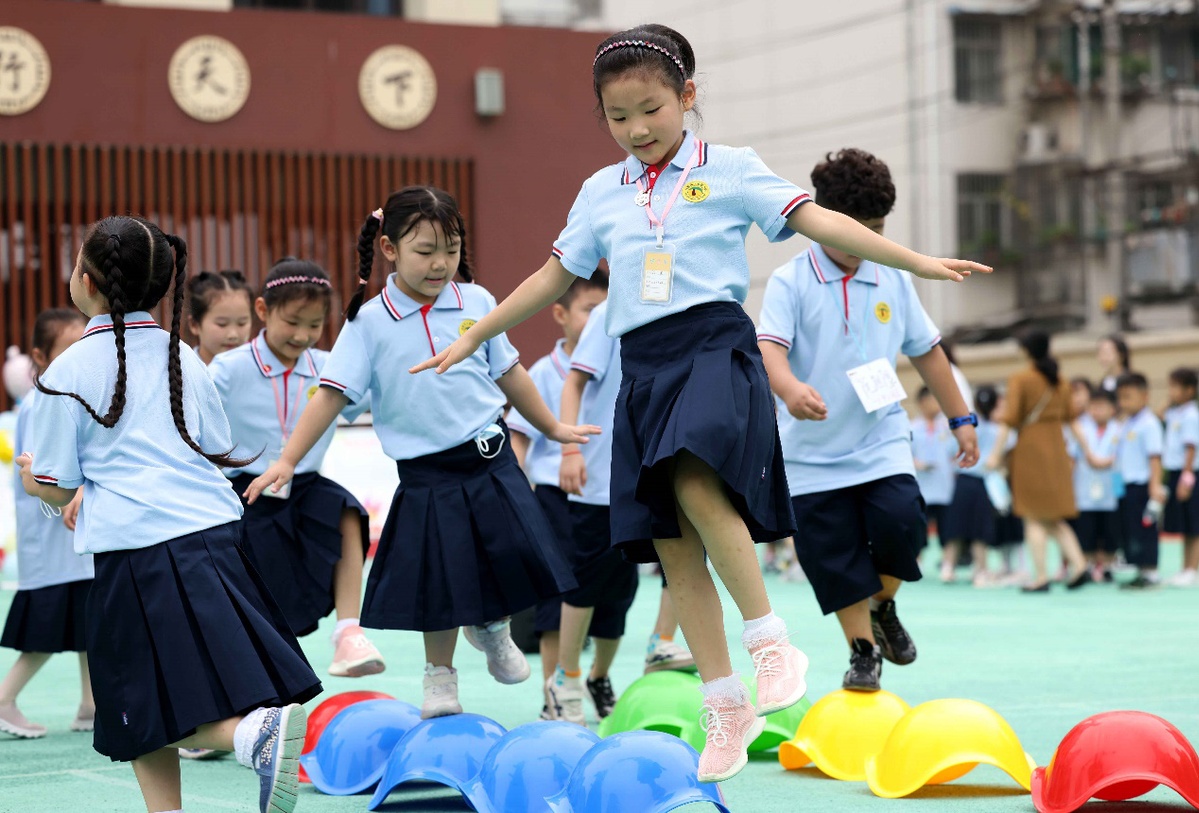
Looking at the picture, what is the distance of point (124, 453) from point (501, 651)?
1702mm

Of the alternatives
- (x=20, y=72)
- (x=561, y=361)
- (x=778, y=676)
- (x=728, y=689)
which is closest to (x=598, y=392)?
(x=561, y=361)

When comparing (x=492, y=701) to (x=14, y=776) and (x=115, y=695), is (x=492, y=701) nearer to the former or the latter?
(x=14, y=776)

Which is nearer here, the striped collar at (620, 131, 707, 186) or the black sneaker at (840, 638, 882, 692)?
the striped collar at (620, 131, 707, 186)

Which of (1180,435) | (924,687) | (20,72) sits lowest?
(924,687)

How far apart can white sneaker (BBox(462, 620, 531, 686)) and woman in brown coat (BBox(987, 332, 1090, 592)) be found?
26.0ft

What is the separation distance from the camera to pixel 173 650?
374cm

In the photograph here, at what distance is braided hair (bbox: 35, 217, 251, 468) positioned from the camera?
3.87 m

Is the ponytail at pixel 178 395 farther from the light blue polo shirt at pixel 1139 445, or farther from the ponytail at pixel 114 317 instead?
the light blue polo shirt at pixel 1139 445

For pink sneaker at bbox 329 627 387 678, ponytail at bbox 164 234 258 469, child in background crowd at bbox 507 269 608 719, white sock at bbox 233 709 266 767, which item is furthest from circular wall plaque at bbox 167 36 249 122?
white sock at bbox 233 709 266 767

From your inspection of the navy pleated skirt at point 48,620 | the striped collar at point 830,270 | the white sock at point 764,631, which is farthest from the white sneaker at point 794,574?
the white sock at point 764,631

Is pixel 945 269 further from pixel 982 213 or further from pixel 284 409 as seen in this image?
pixel 982 213

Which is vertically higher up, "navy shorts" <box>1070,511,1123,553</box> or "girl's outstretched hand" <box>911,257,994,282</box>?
"girl's outstretched hand" <box>911,257,994,282</box>

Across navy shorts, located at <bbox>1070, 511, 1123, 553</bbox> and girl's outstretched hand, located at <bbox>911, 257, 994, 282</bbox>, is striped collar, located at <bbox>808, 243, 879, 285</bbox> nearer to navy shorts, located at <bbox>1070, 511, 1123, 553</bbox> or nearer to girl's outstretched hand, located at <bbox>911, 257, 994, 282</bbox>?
girl's outstretched hand, located at <bbox>911, 257, 994, 282</bbox>

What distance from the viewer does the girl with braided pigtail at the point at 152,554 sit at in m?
3.72
